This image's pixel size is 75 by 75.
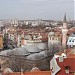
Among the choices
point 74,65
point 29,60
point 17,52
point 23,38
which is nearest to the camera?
point 74,65

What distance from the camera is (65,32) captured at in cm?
902

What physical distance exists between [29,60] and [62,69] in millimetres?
4437

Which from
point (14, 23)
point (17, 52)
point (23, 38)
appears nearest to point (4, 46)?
point (23, 38)

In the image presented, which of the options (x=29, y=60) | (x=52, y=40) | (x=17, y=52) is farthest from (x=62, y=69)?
(x=52, y=40)

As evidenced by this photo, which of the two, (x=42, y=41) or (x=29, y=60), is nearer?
(x=29, y=60)

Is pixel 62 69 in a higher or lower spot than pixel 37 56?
higher

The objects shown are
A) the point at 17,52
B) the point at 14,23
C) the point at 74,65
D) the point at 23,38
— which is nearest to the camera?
the point at 74,65

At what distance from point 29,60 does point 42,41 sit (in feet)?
11.9

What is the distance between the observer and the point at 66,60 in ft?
10.6

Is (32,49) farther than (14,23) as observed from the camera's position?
No

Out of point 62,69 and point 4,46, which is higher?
point 62,69

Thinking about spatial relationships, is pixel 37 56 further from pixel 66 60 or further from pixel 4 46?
pixel 66 60

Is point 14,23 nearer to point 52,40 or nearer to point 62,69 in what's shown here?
point 52,40

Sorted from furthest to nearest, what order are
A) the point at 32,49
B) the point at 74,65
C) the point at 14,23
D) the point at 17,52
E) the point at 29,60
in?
the point at 14,23 → the point at 32,49 → the point at 17,52 → the point at 29,60 → the point at 74,65
